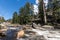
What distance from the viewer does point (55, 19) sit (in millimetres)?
46656

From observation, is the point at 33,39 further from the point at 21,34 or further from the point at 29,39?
the point at 21,34

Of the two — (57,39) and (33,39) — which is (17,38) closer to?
(33,39)

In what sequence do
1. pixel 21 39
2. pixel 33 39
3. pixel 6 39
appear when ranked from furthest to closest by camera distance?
pixel 6 39 < pixel 21 39 < pixel 33 39

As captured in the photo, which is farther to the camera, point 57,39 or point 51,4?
point 51,4

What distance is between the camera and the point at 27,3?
78375mm

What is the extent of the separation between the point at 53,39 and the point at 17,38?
3.32 meters


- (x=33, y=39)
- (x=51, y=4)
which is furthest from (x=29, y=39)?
(x=51, y=4)

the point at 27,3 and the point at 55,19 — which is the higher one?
the point at 27,3

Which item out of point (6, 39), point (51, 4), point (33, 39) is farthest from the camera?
point (51, 4)

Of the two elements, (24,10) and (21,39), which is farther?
(24,10)

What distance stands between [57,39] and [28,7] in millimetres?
64134

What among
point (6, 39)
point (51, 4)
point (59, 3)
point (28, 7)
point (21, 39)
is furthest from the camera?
point (28, 7)

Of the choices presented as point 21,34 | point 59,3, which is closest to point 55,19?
point 59,3

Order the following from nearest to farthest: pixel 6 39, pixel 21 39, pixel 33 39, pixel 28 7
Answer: pixel 33 39 → pixel 21 39 → pixel 6 39 → pixel 28 7
